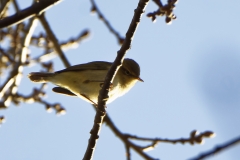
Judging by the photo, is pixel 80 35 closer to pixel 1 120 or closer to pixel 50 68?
pixel 50 68

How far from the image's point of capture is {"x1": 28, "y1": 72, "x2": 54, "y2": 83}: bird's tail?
200 inches

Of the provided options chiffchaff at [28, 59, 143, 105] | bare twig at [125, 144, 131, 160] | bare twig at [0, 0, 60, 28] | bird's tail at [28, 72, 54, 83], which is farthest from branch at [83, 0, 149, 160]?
bird's tail at [28, 72, 54, 83]

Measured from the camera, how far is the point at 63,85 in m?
5.09

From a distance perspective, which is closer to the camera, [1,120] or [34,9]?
[34,9]

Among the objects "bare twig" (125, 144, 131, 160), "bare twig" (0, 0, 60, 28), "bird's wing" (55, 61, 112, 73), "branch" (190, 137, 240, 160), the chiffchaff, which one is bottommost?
"branch" (190, 137, 240, 160)

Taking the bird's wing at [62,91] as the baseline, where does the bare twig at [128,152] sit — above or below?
below

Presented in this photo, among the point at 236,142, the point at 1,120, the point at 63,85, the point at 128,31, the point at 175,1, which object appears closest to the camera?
the point at 236,142

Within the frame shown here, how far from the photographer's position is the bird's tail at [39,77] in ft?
16.7

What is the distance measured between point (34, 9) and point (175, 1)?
4.06 feet

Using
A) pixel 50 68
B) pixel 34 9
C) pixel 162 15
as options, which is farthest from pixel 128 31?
pixel 50 68

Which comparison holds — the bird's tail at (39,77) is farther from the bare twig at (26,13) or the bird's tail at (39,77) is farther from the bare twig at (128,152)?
the bare twig at (26,13)

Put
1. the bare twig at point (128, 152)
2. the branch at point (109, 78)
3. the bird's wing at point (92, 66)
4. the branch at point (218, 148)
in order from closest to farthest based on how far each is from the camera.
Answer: the branch at point (218, 148) → the branch at point (109, 78) → the bare twig at point (128, 152) → the bird's wing at point (92, 66)

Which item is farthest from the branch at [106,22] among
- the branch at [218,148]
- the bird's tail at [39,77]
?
the branch at [218,148]

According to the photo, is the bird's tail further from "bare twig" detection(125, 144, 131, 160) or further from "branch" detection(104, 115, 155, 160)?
"bare twig" detection(125, 144, 131, 160)
